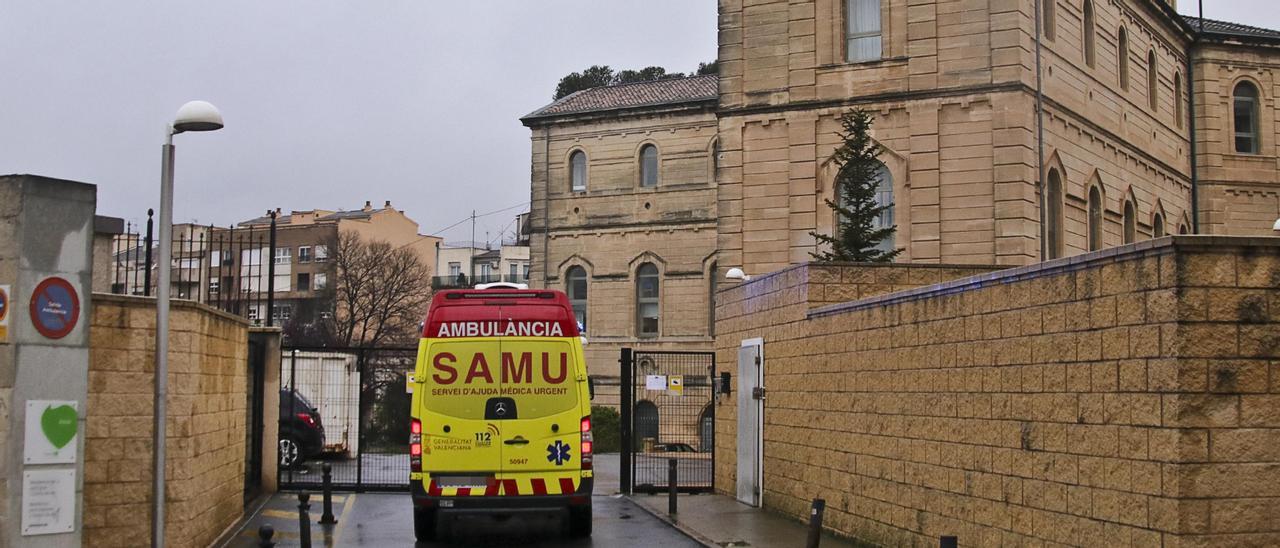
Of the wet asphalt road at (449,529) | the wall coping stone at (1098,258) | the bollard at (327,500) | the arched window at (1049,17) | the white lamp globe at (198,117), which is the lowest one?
the wet asphalt road at (449,529)

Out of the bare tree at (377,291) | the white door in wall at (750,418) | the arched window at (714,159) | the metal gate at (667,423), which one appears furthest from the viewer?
the bare tree at (377,291)

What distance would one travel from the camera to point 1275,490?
9.04m

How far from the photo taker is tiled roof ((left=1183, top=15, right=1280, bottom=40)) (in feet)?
144

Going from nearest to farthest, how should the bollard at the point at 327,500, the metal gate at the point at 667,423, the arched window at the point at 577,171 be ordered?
the bollard at the point at 327,500 → the metal gate at the point at 667,423 → the arched window at the point at 577,171

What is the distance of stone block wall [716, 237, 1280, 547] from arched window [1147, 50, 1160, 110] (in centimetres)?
2688

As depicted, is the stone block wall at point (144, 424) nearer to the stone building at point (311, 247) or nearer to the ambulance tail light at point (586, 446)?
the ambulance tail light at point (586, 446)

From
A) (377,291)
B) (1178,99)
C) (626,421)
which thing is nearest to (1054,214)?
(1178,99)

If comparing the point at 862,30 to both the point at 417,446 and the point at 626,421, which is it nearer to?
the point at 626,421

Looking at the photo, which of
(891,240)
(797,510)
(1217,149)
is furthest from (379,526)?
(1217,149)

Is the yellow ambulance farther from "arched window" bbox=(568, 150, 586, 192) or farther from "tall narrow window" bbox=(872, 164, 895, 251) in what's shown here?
"arched window" bbox=(568, 150, 586, 192)

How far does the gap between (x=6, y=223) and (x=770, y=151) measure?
25536 mm

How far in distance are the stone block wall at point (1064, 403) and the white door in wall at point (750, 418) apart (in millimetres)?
Answer: 2565

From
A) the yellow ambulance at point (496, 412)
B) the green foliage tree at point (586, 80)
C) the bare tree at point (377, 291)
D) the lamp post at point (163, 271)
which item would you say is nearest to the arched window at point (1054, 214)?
the yellow ambulance at point (496, 412)

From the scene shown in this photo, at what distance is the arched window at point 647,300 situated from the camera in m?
56.2
